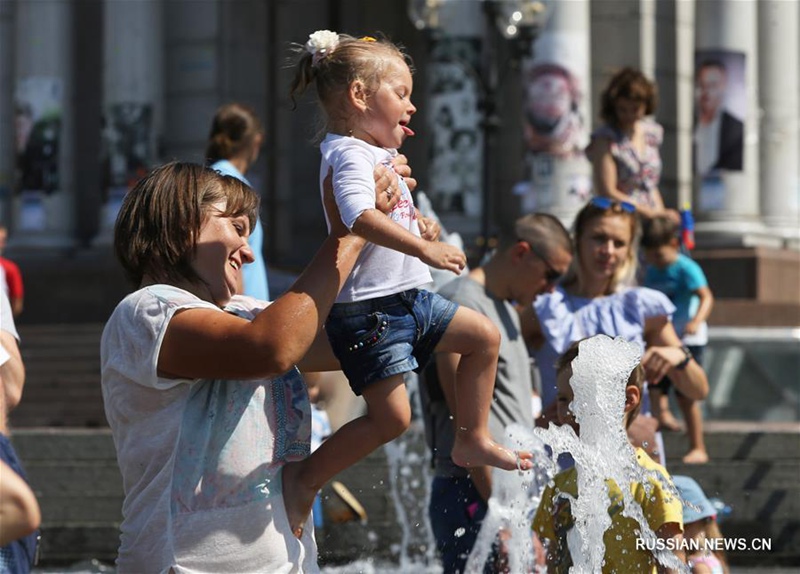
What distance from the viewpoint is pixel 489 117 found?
16.8m

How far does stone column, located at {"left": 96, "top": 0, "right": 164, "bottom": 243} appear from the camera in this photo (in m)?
23.6

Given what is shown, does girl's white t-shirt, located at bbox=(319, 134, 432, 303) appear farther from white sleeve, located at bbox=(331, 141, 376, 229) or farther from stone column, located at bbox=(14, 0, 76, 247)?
stone column, located at bbox=(14, 0, 76, 247)

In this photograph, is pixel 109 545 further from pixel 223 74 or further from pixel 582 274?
pixel 223 74

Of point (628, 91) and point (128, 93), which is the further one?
point (128, 93)

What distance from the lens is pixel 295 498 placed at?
359 centimetres

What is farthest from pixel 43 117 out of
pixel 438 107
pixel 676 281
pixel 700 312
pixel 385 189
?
pixel 385 189

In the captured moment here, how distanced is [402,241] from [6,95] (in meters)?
23.3

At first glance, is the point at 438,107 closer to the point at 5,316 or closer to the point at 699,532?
the point at 699,532

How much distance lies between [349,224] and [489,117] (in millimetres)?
12757

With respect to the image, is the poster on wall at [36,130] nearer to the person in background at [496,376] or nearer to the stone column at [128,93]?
the stone column at [128,93]

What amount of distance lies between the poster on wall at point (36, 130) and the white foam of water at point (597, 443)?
Answer: 803 inches

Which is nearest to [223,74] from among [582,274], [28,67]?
[28,67]

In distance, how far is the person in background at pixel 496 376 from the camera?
5.91m

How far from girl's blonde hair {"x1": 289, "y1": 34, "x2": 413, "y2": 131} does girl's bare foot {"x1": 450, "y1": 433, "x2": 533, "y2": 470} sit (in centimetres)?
102
